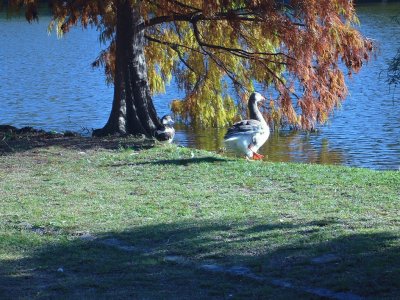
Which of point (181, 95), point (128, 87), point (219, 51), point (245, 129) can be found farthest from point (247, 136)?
point (181, 95)

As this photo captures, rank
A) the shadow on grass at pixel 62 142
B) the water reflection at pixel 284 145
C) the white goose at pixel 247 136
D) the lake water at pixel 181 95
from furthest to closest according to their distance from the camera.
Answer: the lake water at pixel 181 95 → the water reflection at pixel 284 145 → the shadow on grass at pixel 62 142 → the white goose at pixel 247 136

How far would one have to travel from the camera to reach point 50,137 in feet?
54.5

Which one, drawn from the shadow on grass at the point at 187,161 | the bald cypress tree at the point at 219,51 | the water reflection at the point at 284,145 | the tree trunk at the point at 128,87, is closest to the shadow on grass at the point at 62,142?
the tree trunk at the point at 128,87

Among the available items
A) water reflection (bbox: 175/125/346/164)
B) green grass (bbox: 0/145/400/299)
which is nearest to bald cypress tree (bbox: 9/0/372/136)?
water reflection (bbox: 175/125/346/164)

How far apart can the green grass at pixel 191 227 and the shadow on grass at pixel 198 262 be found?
0.01 metres

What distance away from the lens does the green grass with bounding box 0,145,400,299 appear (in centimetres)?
697

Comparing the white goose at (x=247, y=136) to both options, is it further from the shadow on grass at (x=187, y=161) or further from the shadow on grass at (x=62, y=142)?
the shadow on grass at (x=62, y=142)

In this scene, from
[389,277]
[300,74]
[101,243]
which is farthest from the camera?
[300,74]

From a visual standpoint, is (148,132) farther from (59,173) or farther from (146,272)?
(146,272)

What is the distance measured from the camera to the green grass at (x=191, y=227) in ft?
22.9

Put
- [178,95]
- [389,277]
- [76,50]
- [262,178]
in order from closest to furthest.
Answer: [389,277] < [262,178] < [178,95] < [76,50]

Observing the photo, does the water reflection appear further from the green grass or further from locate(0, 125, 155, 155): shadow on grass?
the green grass

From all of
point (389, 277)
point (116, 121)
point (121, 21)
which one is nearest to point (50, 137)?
point (116, 121)

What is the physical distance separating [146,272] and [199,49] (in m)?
13.8
